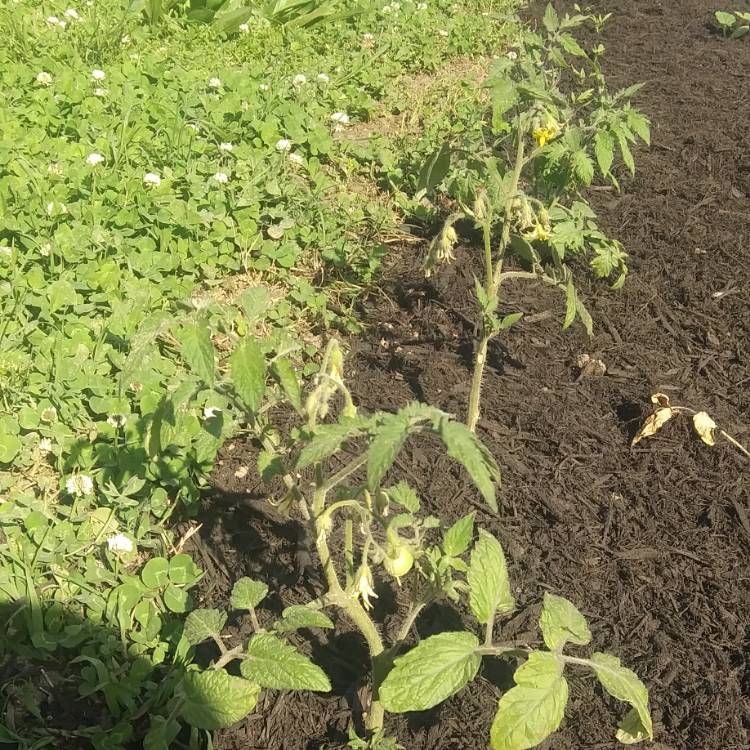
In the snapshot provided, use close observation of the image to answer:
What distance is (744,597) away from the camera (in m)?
2.25

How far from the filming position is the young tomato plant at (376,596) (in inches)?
51.6

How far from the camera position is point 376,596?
1.62 metres

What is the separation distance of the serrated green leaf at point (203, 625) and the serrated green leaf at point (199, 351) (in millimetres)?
667

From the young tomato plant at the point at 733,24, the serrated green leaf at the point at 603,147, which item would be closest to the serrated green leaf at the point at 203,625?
the serrated green leaf at the point at 603,147

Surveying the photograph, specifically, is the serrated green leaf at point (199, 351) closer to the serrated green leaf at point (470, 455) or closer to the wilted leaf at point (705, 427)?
the serrated green leaf at point (470, 455)

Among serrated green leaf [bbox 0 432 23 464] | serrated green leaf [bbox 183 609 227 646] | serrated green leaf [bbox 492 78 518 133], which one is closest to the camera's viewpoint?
serrated green leaf [bbox 183 609 227 646]

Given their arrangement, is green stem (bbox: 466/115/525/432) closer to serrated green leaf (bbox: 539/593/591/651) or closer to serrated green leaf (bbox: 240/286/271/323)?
serrated green leaf (bbox: 240/286/271/323)

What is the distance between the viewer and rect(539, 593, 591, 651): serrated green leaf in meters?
1.52

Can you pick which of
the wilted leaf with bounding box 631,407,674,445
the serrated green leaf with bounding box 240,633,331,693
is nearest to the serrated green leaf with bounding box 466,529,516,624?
the serrated green leaf with bounding box 240,633,331,693

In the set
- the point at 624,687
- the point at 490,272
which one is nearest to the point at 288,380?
the point at 624,687

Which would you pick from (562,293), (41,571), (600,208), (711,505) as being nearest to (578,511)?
(711,505)

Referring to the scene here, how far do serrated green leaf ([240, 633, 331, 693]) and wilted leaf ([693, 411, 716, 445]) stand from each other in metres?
1.73

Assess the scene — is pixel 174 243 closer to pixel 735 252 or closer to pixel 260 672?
pixel 260 672

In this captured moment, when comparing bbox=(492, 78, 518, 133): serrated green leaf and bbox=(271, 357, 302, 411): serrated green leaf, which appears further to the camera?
bbox=(492, 78, 518, 133): serrated green leaf
